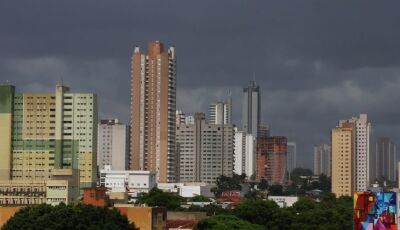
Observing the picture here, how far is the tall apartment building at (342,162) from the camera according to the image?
7224 inches

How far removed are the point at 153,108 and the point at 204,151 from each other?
37.9m

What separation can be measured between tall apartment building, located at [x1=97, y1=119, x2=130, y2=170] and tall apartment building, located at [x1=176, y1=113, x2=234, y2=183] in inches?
438

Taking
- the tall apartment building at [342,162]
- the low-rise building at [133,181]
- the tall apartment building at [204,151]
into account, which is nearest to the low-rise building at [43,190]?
the low-rise building at [133,181]

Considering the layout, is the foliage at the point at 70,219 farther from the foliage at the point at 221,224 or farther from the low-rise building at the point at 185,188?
the low-rise building at the point at 185,188

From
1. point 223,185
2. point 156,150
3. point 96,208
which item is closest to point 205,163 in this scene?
point 223,185

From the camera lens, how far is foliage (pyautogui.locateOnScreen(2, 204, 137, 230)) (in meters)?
55.6

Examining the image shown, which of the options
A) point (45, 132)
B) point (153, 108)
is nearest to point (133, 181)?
point (153, 108)

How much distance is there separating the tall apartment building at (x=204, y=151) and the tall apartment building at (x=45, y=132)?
73779 mm

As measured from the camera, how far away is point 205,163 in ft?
629

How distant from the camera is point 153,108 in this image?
154125 millimetres

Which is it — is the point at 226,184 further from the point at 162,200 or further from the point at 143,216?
the point at 143,216

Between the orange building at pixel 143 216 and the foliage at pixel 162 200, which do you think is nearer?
the orange building at pixel 143 216

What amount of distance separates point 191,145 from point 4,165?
79142mm

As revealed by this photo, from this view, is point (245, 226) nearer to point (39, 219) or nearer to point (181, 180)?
point (39, 219)
